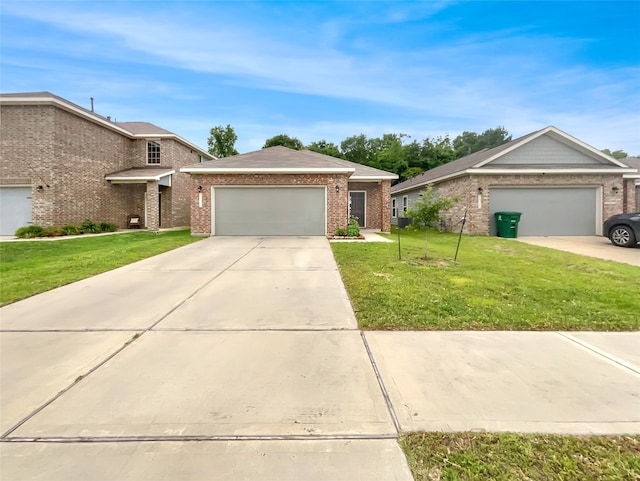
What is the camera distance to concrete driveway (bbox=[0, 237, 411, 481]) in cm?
180

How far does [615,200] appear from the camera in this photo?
14.5 meters

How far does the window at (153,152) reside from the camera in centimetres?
1933

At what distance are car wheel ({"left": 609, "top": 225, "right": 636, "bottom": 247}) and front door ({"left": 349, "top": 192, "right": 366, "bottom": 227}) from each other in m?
10.6

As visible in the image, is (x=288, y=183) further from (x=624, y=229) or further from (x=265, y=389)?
(x=624, y=229)

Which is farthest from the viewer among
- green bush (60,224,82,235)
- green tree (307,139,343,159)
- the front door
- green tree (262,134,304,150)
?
green tree (262,134,304,150)

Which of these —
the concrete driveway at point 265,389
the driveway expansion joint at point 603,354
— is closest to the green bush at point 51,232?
the concrete driveway at point 265,389

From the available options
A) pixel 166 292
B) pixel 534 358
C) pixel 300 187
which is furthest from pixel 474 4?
pixel 166 292

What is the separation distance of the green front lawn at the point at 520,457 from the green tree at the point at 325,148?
37.1m

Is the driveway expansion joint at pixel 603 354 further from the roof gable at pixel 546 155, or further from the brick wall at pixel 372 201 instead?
the brick wall at pixel 372 201

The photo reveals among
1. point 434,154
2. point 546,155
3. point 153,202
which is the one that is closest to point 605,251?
point 546,155

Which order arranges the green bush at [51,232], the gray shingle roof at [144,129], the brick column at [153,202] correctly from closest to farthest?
the green bush at [51,232]
the brick column at [153,202]
the gray shingle roof at [144,129]

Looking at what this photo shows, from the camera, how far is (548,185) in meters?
14.6

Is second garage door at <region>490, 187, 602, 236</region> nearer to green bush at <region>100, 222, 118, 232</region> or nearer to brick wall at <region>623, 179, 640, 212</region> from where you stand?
brick wall at <region>623, 179, 640, 212</region>

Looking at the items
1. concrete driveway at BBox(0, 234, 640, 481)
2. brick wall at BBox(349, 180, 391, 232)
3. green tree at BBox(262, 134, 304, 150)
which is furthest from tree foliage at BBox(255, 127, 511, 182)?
concrete driveway at BBox(0, 234, 640, 481)
